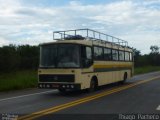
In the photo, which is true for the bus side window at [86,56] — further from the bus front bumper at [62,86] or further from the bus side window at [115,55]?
the bus side window at [115,55]

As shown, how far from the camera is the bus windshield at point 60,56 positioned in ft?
65.9

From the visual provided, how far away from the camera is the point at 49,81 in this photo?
20312 millimetres

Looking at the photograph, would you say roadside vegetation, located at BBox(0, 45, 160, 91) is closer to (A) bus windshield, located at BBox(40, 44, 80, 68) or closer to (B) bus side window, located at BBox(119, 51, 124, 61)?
(A) bus windshield, located at BBox(40, 44, 80, 68)

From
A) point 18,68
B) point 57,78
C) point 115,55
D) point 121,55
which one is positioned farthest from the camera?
point 18,68

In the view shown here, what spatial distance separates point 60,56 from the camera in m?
20.3

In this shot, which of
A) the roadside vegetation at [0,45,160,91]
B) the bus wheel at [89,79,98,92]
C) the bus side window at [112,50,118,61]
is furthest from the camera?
the roadside vegetation at [0,45,160,91]

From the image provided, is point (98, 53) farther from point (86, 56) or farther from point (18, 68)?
point (18, 68)

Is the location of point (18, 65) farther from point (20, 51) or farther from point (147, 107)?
point (147, 107)

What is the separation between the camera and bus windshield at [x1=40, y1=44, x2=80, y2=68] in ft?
65.9

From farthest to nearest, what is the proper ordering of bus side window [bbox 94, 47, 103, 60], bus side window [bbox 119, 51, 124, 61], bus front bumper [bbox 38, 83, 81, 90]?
bus side window [bbox 119, 51, 124, 61] < bus side window [bbox 94, 47, 103, 60] < bus front bumper [bbox 38, 83, 81, 90]

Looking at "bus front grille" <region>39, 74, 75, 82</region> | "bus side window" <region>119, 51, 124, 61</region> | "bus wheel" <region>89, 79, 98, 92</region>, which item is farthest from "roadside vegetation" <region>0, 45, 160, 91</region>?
"bus side window" <region>119, 51, 124, 61</region>

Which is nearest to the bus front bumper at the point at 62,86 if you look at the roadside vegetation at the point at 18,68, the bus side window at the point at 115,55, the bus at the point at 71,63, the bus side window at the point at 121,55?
the bus at the point at 71,63

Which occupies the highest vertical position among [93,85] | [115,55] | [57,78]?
[115,55]

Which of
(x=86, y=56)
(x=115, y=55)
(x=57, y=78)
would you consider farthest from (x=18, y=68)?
(x=57, y=78)
